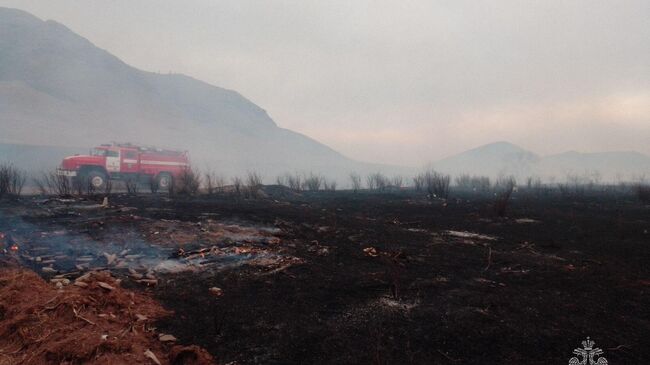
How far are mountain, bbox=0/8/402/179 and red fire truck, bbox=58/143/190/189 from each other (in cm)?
3825

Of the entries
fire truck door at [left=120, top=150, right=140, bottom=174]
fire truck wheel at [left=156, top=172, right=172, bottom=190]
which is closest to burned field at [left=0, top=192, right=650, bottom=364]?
fire truck door at [left=120, top=150, right=140, bottom=174]

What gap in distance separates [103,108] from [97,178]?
82076mm

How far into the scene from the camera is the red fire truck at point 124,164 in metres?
19.2

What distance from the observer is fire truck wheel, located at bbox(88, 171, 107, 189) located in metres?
19.7

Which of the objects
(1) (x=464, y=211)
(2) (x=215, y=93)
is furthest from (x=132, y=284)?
(2) (x=215, y=93)

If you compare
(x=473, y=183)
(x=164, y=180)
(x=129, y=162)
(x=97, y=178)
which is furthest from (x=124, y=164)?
(x=473, y=183)

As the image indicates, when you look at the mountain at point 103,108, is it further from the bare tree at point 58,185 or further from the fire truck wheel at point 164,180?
the bare tree at point 58,185

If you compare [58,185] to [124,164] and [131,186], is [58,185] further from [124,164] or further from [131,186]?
[124,164]

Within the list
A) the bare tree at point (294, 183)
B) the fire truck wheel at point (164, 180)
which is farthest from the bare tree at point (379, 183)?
the fire truck wheel at point (164, 180)

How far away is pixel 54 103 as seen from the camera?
74375 millimetres

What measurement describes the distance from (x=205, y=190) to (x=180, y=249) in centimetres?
1538

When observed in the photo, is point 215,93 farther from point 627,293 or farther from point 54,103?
point 627,293

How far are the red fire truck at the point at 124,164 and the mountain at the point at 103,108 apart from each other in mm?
38251

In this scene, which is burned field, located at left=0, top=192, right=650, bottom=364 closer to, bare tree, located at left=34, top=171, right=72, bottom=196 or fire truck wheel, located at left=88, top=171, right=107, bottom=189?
bare tree, located at left=34, top=171, right=72, bottom=196
